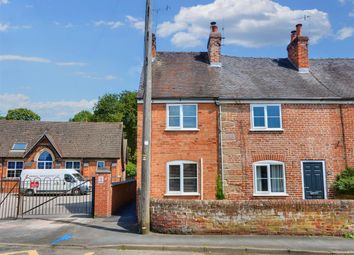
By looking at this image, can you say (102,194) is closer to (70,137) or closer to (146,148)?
(146,148)

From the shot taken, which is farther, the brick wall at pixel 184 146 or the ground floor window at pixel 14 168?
the ground floor window at pixel 14 168

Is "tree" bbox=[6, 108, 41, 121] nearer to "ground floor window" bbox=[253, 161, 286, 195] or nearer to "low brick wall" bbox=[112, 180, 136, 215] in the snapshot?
"low brick wall" bbox=[112, 180, 136, 215]

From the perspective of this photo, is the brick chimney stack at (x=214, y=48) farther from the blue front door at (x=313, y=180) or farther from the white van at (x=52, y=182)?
the white van at (x=52, y=182)

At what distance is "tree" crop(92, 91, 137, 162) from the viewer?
56.9m

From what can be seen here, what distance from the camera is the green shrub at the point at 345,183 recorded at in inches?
579

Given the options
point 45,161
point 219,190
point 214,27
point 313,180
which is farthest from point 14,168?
point 313,180

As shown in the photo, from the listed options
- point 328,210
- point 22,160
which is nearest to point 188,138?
point 328,210

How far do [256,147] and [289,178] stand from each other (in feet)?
7.31

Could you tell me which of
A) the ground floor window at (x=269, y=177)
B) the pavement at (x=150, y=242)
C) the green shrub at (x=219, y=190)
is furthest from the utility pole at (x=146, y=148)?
the ground floor window at (x=269, y=177)

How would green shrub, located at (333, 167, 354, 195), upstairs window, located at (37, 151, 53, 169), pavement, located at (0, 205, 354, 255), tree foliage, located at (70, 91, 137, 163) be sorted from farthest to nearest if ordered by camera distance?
1. tree foliage, located at (70, 91, 137, 163)
2. upstairs window, located at (37, 151, 53, 169)
3. green shrub, located at (333, 167, 354, 195)
4. pavement, located at (0, 205, 354, 255)

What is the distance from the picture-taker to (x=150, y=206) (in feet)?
34.7

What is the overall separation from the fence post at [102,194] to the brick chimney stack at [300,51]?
1334 centimetres

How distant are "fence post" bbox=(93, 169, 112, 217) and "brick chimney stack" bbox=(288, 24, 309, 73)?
525 inches

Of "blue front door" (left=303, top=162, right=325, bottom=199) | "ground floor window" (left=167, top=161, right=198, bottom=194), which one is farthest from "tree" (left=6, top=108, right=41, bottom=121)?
"blue front door" (left=303, top=162, right=325, bottom=199)
